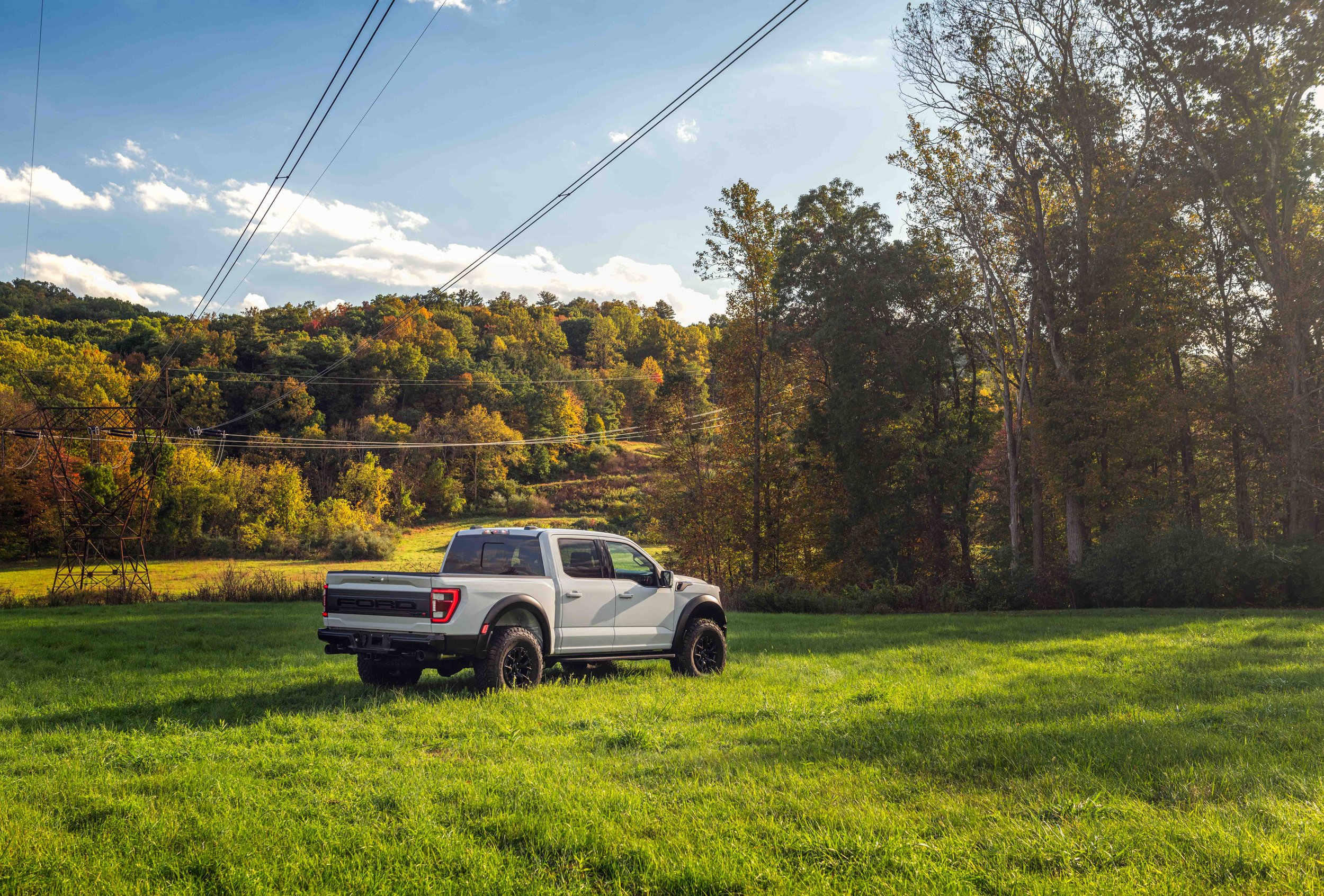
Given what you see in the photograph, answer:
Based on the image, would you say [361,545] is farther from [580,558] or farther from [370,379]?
[580,558]

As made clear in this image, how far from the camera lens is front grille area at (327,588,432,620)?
8.77m

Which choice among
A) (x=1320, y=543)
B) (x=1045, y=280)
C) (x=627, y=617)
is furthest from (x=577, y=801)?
(x=1045, y=280)

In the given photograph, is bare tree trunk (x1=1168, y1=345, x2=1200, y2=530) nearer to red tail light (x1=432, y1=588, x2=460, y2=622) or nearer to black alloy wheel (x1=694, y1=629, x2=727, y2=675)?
black alloy wheel (x1=694, y1=629, x2=727, y2=675)

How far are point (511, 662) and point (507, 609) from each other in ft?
2.16

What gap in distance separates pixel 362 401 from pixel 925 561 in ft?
190

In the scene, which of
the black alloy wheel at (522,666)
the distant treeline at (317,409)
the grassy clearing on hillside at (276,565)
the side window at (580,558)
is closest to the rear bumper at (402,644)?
the black alloy wheel at (522,666)

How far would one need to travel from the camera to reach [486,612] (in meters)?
8.97

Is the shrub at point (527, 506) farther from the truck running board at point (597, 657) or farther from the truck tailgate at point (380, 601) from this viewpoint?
the truck tailgate at point (380, 601)

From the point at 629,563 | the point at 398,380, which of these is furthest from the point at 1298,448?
the point at 398,380

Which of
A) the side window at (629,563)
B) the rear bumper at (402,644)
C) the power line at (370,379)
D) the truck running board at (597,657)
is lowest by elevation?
the truck running board at (597,657)

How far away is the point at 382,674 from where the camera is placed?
9984mm

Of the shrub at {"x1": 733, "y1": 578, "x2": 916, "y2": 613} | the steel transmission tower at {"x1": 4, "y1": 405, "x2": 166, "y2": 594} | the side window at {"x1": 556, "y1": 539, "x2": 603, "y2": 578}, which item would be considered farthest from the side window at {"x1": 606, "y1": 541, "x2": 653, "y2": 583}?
the steel transmission tower at {"x1": 4, "y1": 405, "x2": 166, "y2": 594}

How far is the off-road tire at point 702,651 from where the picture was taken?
35.9ft

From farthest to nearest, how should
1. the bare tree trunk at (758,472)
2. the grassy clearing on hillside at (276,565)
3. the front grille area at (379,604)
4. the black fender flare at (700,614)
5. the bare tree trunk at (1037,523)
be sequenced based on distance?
the grassy clearing on hillside at (276,565)
the bare tree trunk at (758,472)
the bare tree trunk at (1037,523)
the black fender flare at (700,614)
the front grille area at (379,604)
